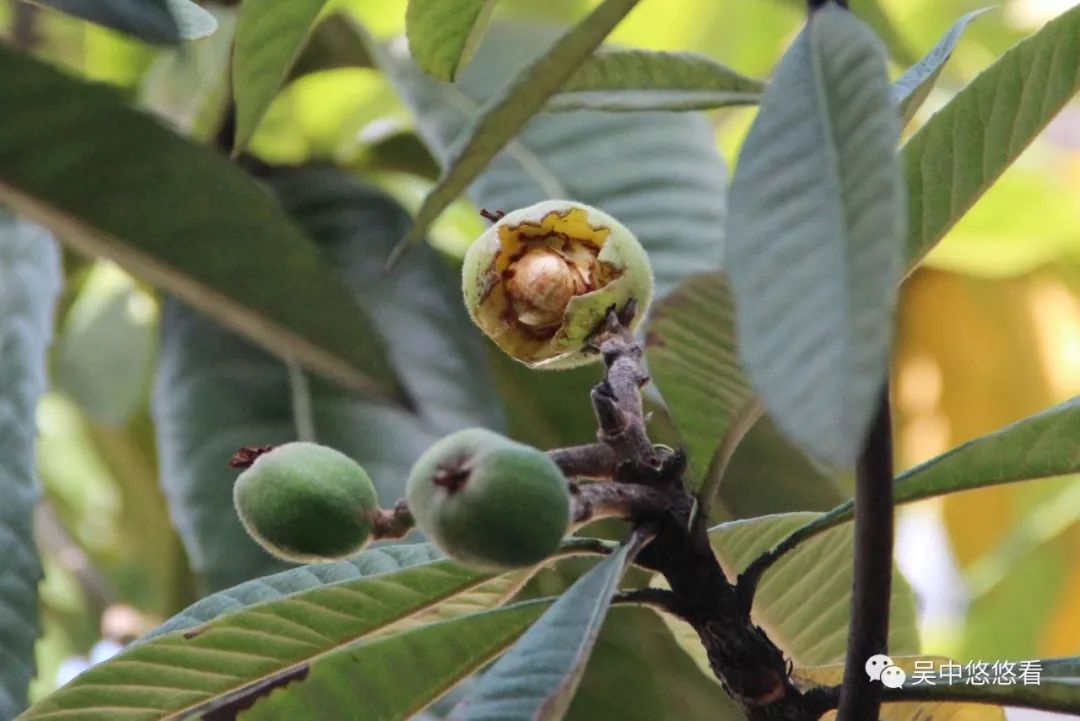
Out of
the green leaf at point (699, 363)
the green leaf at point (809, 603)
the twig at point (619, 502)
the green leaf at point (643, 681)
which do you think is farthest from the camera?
the green leaf at point (643, 681)

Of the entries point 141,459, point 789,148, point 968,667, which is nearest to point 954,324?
point 141,459

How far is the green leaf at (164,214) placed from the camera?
0.86 metres

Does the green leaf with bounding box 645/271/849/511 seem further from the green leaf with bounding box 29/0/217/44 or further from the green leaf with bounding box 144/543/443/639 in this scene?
the green leaf with bounding box 29/0/217/44

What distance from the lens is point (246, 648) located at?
21.0 inches

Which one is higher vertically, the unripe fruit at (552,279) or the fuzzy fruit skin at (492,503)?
the unripe fruit at (552,279)

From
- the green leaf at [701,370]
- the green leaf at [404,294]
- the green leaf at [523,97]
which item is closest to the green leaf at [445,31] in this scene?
the green leaf at [523,97]

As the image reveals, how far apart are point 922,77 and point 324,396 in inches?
22.3

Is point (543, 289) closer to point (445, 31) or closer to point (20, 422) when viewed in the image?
point (445, 31)

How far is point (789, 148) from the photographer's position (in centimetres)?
43

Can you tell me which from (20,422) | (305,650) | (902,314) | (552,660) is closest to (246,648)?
(305,650)

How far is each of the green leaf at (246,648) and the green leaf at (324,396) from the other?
320 millimetres

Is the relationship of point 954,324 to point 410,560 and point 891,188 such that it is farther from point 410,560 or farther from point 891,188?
point 891,188

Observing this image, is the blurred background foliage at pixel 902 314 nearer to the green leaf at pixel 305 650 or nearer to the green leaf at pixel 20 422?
the green leaf at pixel 20 422

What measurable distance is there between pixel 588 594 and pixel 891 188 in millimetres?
173
